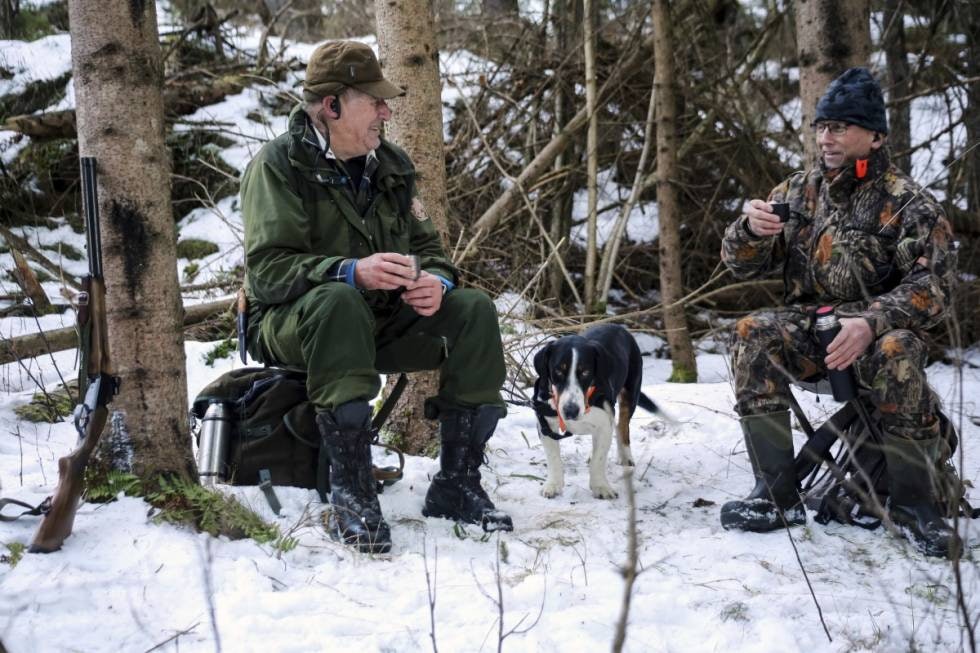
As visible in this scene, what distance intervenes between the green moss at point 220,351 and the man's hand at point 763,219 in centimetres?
344

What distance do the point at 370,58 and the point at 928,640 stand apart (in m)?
2.53

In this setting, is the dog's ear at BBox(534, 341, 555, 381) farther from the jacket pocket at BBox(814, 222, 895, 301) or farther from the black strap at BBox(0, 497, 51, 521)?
the black strap at BBox(0, 497, 51, 521)

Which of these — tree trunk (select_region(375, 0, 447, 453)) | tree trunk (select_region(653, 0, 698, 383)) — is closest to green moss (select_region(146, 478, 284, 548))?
tree trunk (select_region(375, 0, 447, 453))

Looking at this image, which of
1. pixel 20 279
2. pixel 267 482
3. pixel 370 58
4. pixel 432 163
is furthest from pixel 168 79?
pixel 267 482

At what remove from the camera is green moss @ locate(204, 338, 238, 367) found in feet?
17.9

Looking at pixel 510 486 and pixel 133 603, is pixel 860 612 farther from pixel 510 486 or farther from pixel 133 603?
pixel 133 603

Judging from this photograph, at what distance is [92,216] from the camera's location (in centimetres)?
270

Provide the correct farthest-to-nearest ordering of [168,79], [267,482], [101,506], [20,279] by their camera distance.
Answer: [168,79] < [20,279] < [267,482] < [101,506]

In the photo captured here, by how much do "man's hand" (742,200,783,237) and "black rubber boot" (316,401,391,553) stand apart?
5.39ft

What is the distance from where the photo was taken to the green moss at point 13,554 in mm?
2469

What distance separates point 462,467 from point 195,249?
4758 mm

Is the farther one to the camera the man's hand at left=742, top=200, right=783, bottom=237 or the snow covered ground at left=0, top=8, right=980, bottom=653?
the man's hand at left=742, top=200, right=783, bottom=237

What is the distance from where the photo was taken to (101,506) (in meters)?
2.78

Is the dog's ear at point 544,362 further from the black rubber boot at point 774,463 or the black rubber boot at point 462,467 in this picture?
the black rubber boot at point 774,463
